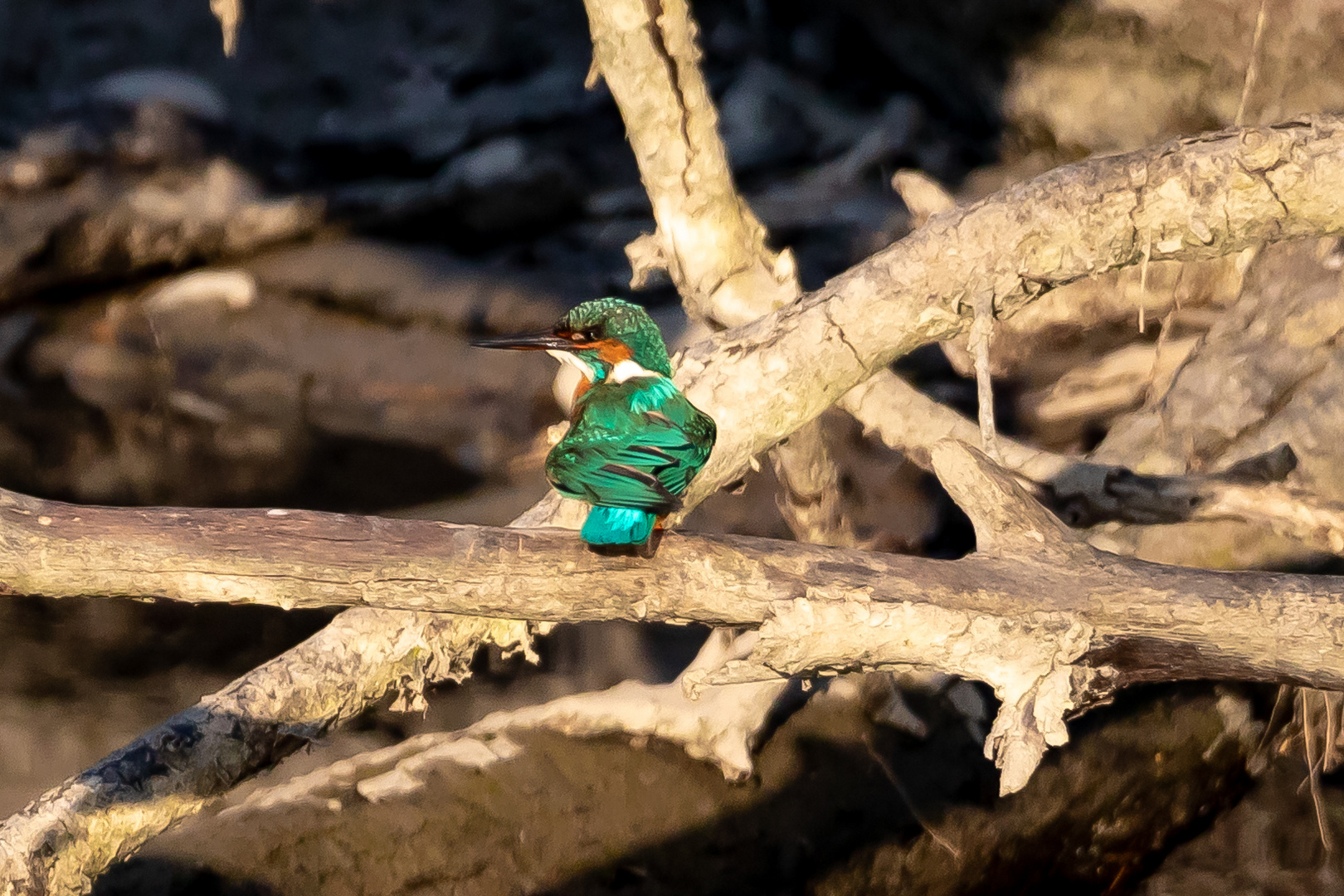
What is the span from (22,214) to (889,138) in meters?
4.80

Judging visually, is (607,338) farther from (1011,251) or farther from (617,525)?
(1011,251)

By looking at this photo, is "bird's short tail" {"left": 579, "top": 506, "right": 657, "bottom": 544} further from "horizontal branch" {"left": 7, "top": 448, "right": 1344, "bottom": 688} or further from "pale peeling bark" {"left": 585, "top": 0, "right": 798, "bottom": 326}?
"pale peeling bark" {"left": 585, "top": 0, "right": 798, "bottom": 326}

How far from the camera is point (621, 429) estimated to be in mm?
1607

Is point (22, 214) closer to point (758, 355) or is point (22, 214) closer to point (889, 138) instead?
point (889, 138)

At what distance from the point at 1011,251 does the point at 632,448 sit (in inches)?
41.9

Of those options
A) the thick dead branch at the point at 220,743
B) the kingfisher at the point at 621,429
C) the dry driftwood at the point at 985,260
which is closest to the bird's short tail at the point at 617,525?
the kingfisher at the point at 621,429

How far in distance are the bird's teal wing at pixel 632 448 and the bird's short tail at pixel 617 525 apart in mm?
14

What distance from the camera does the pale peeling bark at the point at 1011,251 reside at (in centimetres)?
208

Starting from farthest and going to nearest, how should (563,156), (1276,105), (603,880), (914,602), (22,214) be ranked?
(563,156) → (22,214) → (1276,105) → (603,880) → (914,602)

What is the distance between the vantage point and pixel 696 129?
107 inches

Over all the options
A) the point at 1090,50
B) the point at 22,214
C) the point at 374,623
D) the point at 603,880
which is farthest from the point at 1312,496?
the point at 22,214

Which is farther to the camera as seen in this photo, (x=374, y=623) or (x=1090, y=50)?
(x=1090, y=50)

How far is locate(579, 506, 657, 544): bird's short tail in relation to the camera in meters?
1.50

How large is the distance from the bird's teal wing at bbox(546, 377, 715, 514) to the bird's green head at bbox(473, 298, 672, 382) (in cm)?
7
